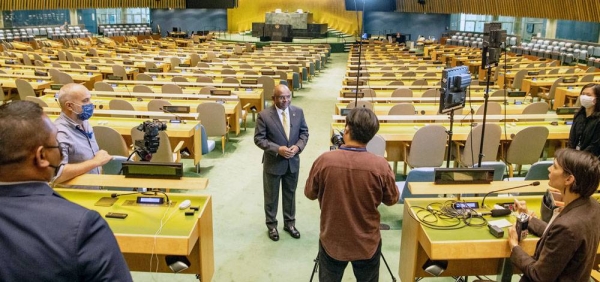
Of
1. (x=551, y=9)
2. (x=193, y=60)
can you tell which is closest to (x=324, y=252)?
(x=193, y=60)

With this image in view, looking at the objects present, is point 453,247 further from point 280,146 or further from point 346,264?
point 280,146

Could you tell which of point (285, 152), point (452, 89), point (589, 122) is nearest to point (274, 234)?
point (285, 152)

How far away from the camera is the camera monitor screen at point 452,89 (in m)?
4.73

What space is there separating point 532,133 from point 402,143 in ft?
4.94

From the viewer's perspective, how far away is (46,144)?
1.47 metres

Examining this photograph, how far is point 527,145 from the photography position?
220 inches

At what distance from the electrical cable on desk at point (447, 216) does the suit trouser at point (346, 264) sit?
1.43 ft

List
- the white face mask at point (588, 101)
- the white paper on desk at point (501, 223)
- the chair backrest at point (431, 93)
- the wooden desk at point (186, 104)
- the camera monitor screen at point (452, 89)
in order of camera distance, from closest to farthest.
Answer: the white paper on desk at point (501, 223) → the white face mask at point (588, 101) → the camera monitor screen at point (452, 89) → the wooden desk at point (186, 104) → the chair backrest at point (431, 93)

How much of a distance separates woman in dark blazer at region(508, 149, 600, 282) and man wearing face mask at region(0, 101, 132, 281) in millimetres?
1882

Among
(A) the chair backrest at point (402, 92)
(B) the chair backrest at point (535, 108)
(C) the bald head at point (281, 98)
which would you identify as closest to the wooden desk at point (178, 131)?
(C) the bald head at point (281, 98)

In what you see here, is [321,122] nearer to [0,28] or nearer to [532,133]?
[532,133]

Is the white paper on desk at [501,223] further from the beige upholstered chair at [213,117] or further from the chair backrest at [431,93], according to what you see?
the chair backrest at [431,93]

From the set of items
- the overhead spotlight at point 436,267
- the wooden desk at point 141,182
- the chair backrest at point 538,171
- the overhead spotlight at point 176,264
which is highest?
the wooden desk at point 141,182

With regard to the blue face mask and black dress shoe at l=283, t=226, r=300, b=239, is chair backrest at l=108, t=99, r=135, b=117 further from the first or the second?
black dress shoe at l=283, t=226, r=300, b=239
